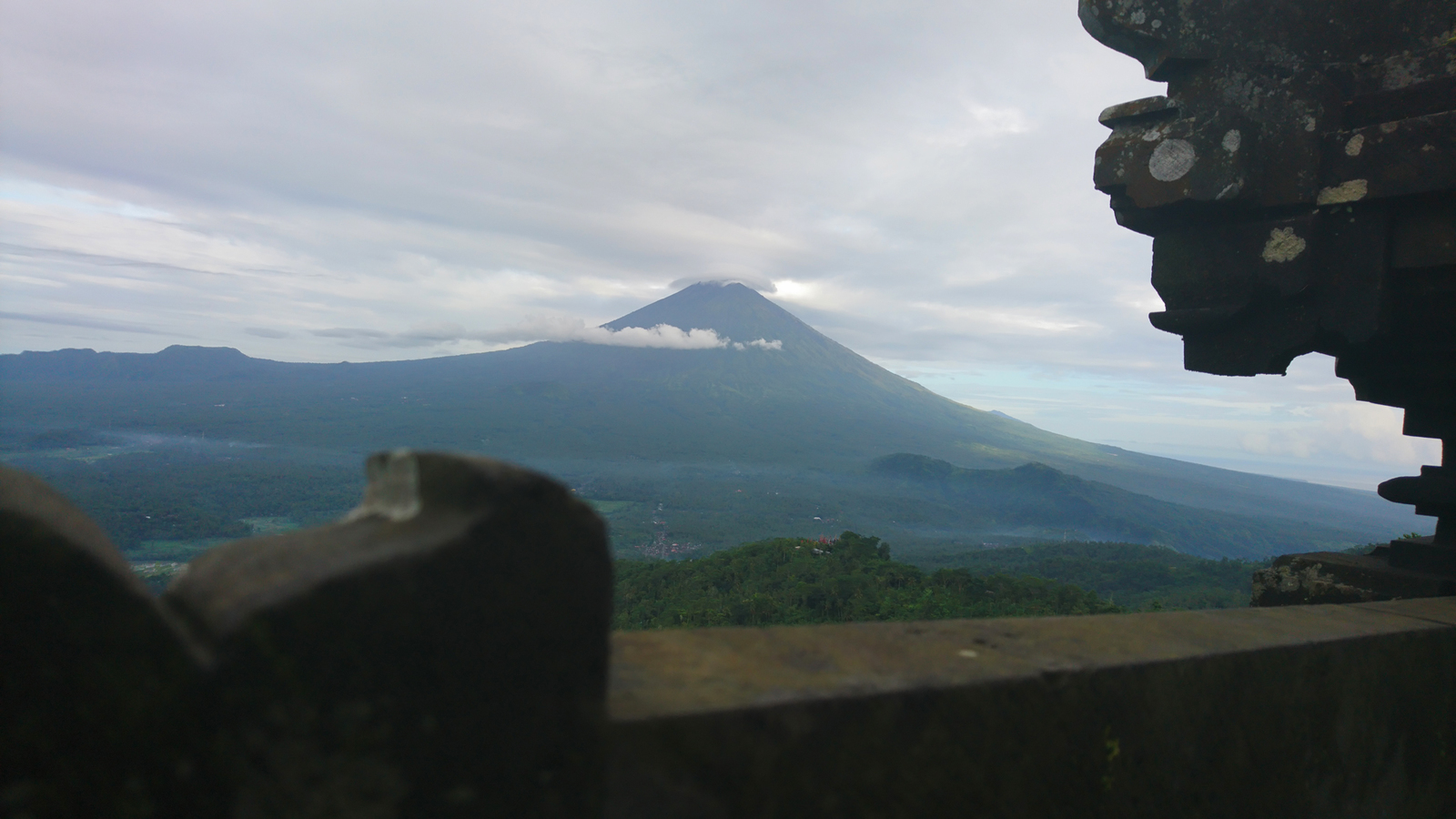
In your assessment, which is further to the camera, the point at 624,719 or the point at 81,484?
the point at 81,484

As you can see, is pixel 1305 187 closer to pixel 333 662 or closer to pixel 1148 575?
pixel 333 662

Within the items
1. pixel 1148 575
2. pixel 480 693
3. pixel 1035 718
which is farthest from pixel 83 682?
pixel 1148 575

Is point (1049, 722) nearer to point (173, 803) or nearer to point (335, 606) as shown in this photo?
point (335, 606)

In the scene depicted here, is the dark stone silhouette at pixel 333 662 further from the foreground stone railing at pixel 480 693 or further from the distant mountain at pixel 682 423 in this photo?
the distant mountain at pixel 682 423

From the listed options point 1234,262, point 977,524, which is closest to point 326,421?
point 977,524

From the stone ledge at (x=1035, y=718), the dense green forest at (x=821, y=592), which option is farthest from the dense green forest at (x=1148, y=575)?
the stone ledge at (x=1035, y=718)

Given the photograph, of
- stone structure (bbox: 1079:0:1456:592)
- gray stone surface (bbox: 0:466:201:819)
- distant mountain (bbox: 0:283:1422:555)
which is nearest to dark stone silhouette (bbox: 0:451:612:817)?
gray stone surface (bbox: 0:466:201:819)

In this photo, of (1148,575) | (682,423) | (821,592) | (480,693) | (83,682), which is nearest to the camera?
(83,682)
